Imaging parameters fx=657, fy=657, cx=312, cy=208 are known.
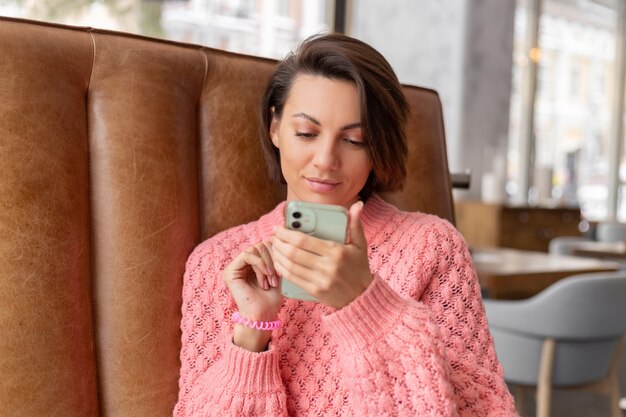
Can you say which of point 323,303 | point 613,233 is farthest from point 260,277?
point 613,233

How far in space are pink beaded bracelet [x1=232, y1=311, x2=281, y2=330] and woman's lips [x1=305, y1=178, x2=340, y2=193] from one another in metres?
0.24

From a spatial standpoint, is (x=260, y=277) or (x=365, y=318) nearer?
(x=365, y=318)

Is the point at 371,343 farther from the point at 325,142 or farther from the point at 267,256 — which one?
the point at 325,142

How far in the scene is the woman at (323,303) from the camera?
110 cm

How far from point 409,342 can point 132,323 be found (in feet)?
1.65

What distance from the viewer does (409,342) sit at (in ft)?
3.18

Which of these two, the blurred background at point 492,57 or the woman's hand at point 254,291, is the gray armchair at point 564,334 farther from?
the blurred background at point 492,57

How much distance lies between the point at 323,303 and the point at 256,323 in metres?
0.17

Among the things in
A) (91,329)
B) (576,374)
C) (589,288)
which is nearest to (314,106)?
(91,329)

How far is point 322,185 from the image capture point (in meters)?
1.15

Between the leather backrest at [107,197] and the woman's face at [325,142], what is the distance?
0.65 ft

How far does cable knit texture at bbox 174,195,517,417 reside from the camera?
3.19 feet

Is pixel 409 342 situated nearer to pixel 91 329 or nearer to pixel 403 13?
pixel 91 329

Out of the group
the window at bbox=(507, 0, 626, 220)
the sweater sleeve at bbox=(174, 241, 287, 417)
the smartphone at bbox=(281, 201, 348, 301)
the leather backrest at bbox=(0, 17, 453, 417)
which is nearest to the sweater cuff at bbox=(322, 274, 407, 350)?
the smartphone at bbox=(281, 201, 348, 301)
